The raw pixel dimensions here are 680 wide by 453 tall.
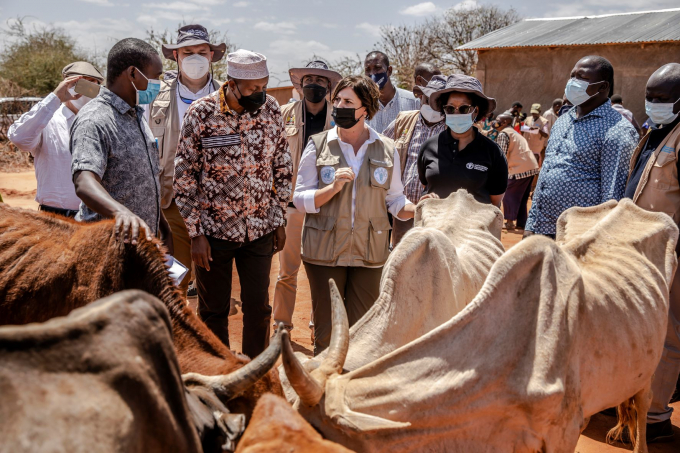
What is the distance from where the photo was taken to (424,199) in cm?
445

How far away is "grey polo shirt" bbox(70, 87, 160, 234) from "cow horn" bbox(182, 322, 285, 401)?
1579 mm

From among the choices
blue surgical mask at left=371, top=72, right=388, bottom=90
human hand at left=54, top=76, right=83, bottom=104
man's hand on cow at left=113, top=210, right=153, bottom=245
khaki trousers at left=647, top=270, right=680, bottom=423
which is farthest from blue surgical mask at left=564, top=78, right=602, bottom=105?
human hand at left=54, top=76, right=83, bottom=104

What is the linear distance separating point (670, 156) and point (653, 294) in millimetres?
1131

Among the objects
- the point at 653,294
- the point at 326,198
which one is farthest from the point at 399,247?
the point at 653,294

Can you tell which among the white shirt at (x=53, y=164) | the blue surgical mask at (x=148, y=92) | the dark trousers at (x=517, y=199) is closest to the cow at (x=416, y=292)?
the blue surgical mask at (x=148, y=92)

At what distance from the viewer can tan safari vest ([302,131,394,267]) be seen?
4363 millimetres

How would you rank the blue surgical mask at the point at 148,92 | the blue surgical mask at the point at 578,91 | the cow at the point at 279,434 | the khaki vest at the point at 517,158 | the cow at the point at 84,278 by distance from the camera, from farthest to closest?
the khaki vest at the point at 517,158 → the blue surgical mask at the point at 578,91 → the blue surgical mask at the point at 148,92 → the cow at the point at 84,278 → the cow at the point at 279,434

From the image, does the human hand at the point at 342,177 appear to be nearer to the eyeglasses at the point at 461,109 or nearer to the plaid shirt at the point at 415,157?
the eyeglasses at the point at 461,109

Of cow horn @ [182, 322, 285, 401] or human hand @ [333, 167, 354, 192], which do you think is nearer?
cow horn @ [182, 322, 285, 401]

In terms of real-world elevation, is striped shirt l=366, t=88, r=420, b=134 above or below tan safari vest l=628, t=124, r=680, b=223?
above

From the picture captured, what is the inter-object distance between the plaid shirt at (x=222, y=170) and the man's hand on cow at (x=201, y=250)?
0.15ft

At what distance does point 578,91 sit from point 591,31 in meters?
18.3

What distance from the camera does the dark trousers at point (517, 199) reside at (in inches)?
456

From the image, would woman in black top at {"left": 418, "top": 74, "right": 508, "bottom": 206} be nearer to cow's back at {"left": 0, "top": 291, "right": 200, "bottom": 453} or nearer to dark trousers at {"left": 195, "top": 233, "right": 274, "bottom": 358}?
dark trousers at {"left": 195, "top": 233, "right": 274, "bottom": 358}
